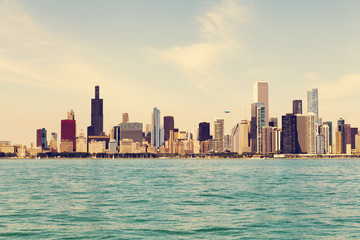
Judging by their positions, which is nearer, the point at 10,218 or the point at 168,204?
the point at 10,218

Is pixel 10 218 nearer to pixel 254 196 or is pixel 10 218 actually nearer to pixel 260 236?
pixel 260 236

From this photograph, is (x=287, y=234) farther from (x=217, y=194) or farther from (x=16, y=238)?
(x=217, y=194)

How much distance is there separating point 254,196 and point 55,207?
27725 mm

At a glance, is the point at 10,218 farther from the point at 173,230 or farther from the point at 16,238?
the point at 173,230

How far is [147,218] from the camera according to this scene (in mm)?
43406

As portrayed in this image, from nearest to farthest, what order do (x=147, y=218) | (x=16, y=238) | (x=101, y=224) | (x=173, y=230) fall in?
1. (x=16, y=238)
2. (x=173, y=230)
3. (x=101, y=224)
4. (x=147, y=218)

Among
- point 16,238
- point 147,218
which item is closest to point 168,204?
point 147,218

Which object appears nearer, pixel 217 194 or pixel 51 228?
pixel 51 228

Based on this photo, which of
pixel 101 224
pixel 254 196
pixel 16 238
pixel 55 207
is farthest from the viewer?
pixel 254 196

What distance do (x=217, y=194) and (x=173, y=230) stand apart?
1146 inches

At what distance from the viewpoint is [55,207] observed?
51875mm

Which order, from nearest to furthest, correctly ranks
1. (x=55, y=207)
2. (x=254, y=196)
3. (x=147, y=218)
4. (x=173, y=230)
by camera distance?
(x=173, y=230) < (x=147, y=218) < (x=55, y=207) < (x=254, y=196)

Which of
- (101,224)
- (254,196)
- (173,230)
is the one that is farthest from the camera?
(254,196)

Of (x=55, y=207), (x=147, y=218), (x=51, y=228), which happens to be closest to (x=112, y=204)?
(x=55, y=207)
